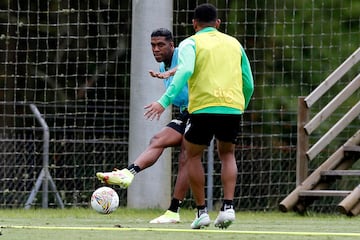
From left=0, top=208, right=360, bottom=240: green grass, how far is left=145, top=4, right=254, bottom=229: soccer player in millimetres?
453

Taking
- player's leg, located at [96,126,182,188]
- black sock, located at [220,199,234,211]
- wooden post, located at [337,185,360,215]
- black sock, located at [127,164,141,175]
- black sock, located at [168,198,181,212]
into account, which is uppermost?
player's leg, located at [96,126,182,188]

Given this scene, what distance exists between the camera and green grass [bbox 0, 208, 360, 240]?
9.38 metres

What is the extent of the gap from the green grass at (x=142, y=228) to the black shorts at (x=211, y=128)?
737 mm

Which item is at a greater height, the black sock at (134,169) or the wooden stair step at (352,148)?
the black sock at (134,169)

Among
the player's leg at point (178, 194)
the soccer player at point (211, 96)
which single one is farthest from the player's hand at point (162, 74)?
the player's leg at point (178, 194)

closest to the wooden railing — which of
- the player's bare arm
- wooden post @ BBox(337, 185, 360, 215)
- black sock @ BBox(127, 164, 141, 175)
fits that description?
wooden post @ BBox(337, 185, 360, 215)

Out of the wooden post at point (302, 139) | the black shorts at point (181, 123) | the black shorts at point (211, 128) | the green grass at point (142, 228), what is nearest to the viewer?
the green grass at point (142, 228)

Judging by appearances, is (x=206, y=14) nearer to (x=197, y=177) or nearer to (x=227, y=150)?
(x=227, y=150)

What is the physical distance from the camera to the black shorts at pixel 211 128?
33.5 feet

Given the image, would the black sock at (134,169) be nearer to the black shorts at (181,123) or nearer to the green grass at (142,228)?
the green grass at (142,228)

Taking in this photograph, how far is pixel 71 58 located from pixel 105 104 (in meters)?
0.84

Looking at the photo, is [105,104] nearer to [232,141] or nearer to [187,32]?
[187,32]

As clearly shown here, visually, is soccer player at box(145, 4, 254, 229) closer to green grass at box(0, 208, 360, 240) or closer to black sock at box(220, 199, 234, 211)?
black sock at box(220, 199, 234, 211)

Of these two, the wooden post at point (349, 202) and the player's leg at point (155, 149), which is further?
the wooden post at point (349, 202)
